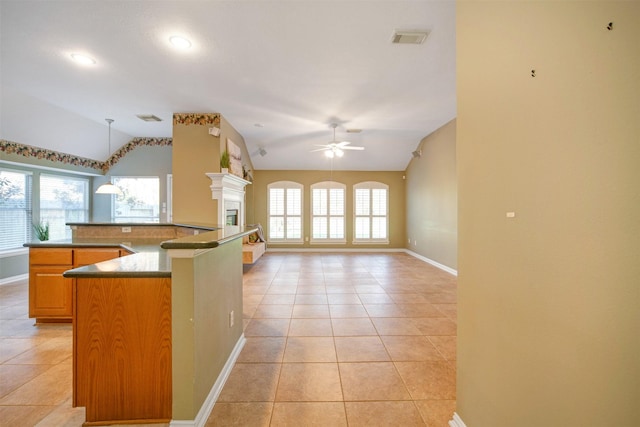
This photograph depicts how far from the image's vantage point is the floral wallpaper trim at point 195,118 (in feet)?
16.4

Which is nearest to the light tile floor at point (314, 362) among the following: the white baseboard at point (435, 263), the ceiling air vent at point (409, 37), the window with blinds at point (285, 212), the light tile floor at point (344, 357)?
the light tile floor at point (344, 357)

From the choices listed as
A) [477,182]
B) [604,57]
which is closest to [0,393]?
[477,182]

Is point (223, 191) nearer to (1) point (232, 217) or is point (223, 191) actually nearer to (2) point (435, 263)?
(1) point (232, 217)

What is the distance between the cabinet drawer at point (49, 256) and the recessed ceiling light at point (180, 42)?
2576mm

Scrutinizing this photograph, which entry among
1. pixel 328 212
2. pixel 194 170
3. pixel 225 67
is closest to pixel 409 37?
pixel 225 67

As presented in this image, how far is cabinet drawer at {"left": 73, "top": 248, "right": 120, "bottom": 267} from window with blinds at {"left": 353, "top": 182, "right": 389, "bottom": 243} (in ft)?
21.3

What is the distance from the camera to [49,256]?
3039mm

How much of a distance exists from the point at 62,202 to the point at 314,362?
6974mm

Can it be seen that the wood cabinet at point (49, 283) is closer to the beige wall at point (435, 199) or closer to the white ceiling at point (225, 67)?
the white ceiling at point (225, 67)

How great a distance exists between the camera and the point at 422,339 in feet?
9.11

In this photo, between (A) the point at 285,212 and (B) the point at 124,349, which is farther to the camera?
(A) the point at 285,212

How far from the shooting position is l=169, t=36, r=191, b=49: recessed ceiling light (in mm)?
2755

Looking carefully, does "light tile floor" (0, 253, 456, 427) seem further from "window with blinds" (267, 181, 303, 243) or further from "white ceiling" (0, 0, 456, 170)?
"window with blinds" (267, 181, 303, 243)

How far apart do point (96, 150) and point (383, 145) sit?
22.6 feet
